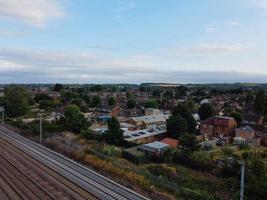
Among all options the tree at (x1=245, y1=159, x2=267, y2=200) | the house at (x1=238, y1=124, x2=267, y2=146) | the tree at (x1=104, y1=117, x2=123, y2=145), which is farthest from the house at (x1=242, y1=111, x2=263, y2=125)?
the tree at (x1=245, y1=159, x2=267, y2=200)

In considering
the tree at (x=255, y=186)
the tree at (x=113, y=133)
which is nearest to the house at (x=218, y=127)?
the tree at (x=113, y=133)

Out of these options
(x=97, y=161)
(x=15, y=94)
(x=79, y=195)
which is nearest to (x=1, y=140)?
(x=97, y=161)

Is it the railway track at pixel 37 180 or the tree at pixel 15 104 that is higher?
the tree at pixel 15 104

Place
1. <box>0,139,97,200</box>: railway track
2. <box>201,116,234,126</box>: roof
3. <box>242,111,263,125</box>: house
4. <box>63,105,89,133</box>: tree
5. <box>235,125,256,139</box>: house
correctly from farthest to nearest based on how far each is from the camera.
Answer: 1. <box>242,111,263,125</box>: house
2. <box>201,116,234,126</box>: roof
3. <box>235,125,256,139</box>: house
4. <box>63,105,89,133</box>: tree
5. <box>0,139,97,200</box>: railway track

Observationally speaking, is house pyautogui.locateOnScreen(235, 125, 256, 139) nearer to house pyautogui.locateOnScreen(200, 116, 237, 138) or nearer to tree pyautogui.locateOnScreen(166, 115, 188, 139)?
house pyautogui.locateOnScreen(200, 116, 237, 138)

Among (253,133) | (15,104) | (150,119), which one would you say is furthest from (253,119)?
(15,104)

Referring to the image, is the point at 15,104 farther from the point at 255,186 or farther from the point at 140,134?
the point at 255,186

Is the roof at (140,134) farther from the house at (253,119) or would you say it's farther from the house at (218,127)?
the house at (253,119)
